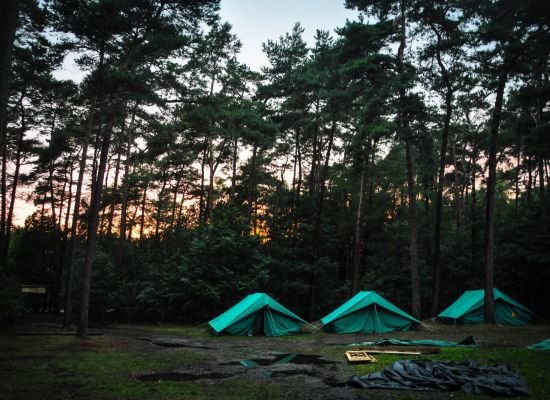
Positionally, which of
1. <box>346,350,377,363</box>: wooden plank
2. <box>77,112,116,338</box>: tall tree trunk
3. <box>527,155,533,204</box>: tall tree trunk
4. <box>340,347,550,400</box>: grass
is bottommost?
<box>346,350,377,363</box>: wooden plank

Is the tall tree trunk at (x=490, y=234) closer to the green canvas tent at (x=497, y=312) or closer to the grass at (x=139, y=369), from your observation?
the green canvas tent at (x=497, y=312)

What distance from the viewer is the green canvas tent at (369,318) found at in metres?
15.8

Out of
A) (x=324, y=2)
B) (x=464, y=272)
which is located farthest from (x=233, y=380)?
(x=464, y=272)

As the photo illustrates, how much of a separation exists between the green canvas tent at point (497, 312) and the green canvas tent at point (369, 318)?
9.35ft

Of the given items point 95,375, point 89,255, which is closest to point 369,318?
point 89,255

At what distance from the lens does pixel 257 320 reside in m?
16.0

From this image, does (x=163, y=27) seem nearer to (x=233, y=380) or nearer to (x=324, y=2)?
(x=324, y=2)

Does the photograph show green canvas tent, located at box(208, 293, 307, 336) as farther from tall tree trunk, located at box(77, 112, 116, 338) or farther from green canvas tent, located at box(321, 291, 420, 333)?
tall tree trunk, located at box(77, 112, 116, 338)

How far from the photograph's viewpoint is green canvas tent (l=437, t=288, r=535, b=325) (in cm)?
1692

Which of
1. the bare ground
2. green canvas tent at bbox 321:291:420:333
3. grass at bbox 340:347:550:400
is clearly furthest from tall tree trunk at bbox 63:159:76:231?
grass at bbox 340:347:550:400

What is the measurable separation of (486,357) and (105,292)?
1999 centimetres

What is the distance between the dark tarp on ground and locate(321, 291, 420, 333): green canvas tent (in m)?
8.64

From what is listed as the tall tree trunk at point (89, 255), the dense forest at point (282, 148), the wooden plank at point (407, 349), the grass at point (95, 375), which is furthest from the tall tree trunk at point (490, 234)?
the tall tree trunk at point (89, 255)

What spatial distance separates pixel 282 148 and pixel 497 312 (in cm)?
1736
